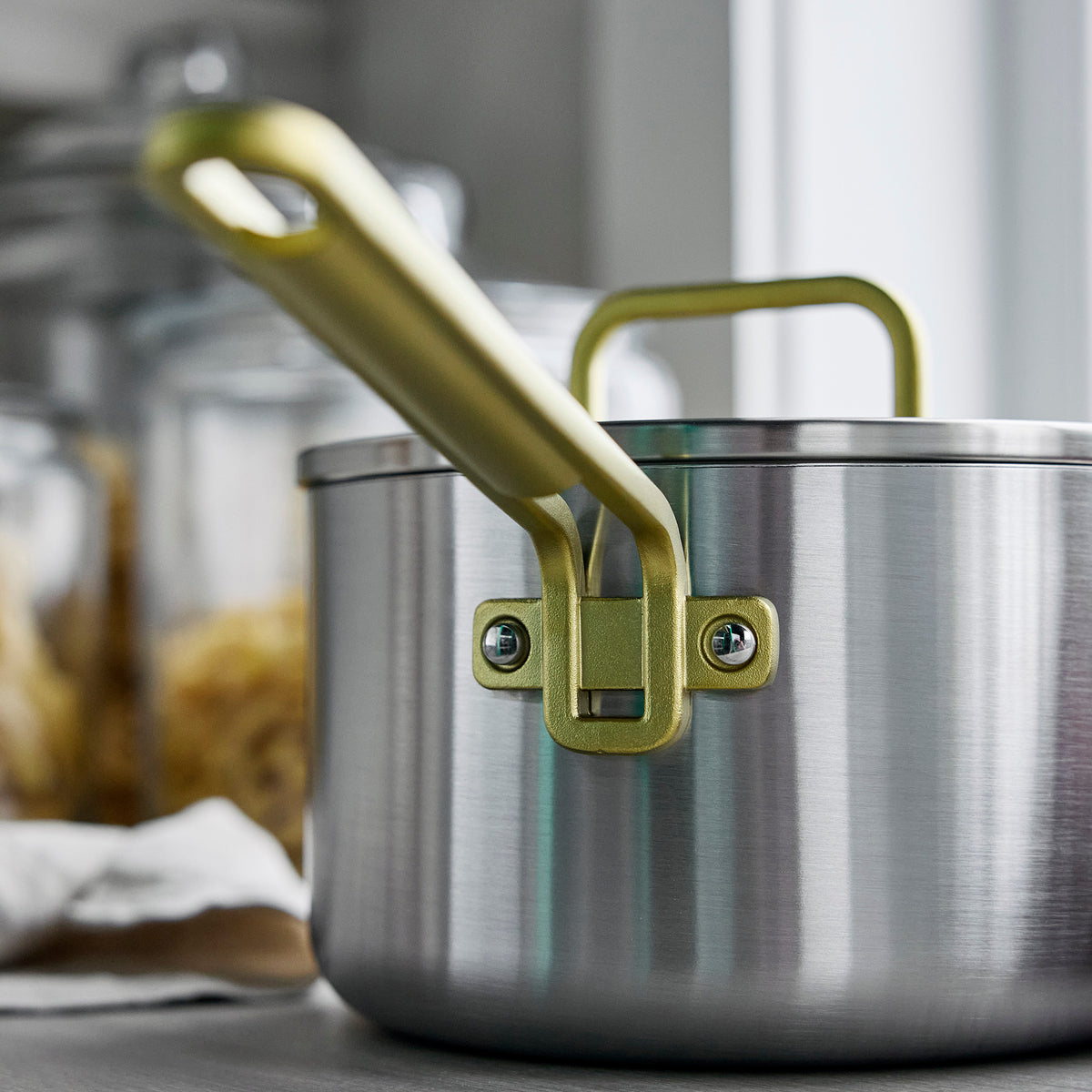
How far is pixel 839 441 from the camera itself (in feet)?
1.03

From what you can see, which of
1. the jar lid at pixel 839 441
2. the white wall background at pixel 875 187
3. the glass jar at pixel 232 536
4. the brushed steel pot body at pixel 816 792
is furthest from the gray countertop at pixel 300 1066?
the white wall background at pixel 875 187

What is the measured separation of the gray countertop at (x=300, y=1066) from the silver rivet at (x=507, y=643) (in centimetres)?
9

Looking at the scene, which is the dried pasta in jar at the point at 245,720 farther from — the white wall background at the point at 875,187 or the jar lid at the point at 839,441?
the jar lid at the point at 839,441

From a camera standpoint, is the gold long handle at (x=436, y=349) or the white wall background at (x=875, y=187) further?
the white wall background at (x=875, y=187)

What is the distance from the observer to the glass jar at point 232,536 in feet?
2.22

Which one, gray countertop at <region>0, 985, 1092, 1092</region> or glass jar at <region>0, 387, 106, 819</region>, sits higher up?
glass jar at <region>0, 387, 106, 819</region>

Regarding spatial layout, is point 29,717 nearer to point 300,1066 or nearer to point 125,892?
point 125,892

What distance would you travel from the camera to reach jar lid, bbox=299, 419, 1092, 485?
1.03 feet

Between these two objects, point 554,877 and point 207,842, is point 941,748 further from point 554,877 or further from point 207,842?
point 207,842

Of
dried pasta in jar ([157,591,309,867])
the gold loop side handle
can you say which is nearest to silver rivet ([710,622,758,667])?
the gold loop side handle

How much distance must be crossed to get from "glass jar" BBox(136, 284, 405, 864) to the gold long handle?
0.38m

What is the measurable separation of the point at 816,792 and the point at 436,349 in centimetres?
14

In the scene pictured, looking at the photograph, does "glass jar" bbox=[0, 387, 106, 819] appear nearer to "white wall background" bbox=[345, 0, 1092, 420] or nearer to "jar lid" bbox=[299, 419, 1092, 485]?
"white wall background" bbox=[345, 0, 1092, 420]

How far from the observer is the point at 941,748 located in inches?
12.5
